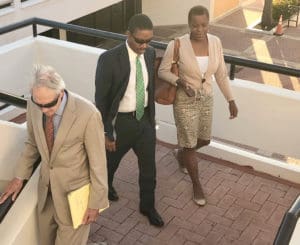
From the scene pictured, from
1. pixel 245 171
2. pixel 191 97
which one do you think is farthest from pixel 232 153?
pixel 191 97

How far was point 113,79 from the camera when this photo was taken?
411 cm

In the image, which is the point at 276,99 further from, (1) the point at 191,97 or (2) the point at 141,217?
(2) the point at 141,217

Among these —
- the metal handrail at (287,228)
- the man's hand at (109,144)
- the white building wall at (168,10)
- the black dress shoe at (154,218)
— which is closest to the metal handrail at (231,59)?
the man's hand at (109,144)

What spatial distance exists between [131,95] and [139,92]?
7 cm

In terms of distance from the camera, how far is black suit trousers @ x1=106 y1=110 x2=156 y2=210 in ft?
14.0

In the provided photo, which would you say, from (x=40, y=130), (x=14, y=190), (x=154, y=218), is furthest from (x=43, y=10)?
(x=40, y=130)

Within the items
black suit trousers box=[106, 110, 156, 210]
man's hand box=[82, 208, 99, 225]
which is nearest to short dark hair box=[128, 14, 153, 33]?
black suit trousers box=[106, 110, 156, 210]

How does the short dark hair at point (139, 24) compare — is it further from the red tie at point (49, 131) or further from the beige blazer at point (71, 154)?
the red tie at point (49, 131)

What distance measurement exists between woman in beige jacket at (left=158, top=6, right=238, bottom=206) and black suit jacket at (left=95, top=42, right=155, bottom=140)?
355mm

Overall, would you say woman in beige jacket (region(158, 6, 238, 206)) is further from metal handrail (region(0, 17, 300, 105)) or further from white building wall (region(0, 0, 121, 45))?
white building wall (region(0, 0, 121, 45))

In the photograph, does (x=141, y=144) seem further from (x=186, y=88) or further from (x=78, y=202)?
(x=78, y=202)

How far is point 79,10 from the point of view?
45.7 ft

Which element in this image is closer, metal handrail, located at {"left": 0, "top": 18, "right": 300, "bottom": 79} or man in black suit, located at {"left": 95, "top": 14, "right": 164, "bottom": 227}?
man in black suit, located at {"left": 95, "top": 14, "right": 164, "bottom": 227}

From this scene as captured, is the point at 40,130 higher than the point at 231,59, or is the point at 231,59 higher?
the point at 40,130
